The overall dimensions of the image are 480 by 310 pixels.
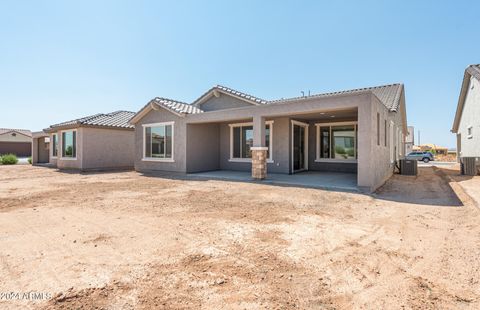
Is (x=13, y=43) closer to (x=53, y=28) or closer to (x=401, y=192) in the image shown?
(x=53, y=28)

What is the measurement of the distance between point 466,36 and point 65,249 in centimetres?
1764

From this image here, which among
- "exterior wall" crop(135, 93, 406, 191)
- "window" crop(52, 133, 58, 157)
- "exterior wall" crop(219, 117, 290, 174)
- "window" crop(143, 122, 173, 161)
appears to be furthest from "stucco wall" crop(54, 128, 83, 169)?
"exterior wall" crop(219, 117, 290, 174)

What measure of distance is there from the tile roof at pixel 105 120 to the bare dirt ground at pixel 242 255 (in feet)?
36.4

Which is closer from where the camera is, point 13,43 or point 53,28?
point 53,28

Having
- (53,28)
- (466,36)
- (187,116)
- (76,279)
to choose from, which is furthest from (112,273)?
(466,36)

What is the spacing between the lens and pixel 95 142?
16.2 m

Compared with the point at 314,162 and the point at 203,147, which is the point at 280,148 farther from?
the point at 203,147

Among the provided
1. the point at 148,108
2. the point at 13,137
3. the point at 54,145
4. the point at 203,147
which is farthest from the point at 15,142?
the point at 203,147

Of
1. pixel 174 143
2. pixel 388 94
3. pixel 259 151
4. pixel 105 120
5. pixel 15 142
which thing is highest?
pixel 388 94

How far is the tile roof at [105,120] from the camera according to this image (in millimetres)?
15914

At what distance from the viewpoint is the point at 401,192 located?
841 cm

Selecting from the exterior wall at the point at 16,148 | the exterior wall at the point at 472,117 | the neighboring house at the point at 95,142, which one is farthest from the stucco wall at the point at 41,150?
the exterior wall at the point at 472,117

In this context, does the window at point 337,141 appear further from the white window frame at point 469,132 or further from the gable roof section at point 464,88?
the white window frame at point 469,132

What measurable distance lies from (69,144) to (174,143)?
919cm
